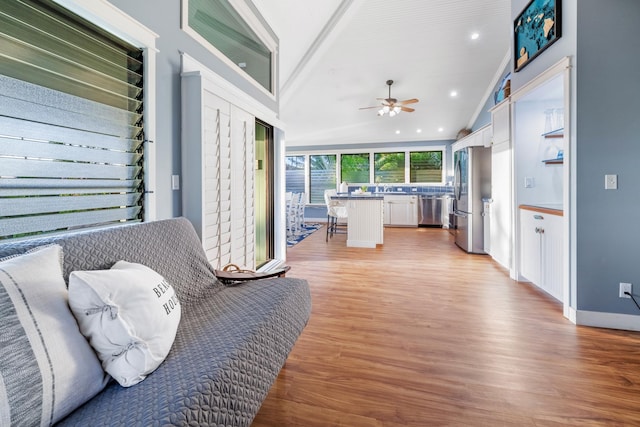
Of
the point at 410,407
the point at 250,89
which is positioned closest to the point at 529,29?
the point at 250,89

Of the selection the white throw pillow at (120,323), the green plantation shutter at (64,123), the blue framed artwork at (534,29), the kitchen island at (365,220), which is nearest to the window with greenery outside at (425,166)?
the kitchen island at (365,220)

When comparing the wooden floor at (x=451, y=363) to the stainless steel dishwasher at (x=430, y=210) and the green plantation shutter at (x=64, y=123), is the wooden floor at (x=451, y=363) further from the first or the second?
the stainless steel dishwasher at (x=430, y=210)

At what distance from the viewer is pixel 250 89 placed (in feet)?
10.6

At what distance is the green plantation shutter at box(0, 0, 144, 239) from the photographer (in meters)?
1.20

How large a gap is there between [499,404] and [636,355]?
3.91 feet

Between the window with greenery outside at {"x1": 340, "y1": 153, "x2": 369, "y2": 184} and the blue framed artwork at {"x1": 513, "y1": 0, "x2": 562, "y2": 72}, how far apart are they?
583 cm

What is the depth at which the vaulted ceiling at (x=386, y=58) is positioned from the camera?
169 inches

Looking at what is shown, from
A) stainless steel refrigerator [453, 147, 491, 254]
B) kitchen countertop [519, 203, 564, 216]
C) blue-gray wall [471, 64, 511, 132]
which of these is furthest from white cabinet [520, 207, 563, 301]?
blue-gray wall [471, 64, 511, 132]

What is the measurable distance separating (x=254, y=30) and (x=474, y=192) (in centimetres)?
385

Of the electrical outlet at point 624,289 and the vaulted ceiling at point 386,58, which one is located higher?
the vaulted ceiling at point 386,58

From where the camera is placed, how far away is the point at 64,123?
4.57 feet

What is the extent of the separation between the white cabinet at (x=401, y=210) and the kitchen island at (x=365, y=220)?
3.00m

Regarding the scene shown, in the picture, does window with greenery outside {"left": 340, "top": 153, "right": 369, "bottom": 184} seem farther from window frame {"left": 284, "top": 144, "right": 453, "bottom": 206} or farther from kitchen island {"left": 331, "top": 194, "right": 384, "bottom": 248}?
kitchen island {"left": 331, "top": 194, "right": 384, "bottom": 248}

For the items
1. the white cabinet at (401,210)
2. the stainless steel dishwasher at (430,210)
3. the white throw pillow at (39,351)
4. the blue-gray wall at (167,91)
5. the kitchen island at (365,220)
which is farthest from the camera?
the white cabinet at (401,210)
